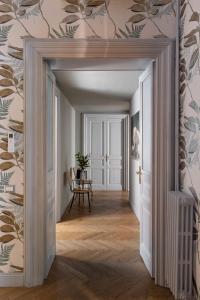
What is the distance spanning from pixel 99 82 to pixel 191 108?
302 centimetres

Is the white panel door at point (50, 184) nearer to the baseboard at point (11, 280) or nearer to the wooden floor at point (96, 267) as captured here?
the wooden floor at point (96, 267)

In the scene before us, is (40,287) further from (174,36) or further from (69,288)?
(174,36)

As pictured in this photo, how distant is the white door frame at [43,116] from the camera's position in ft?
8.38

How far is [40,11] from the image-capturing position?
2586mm

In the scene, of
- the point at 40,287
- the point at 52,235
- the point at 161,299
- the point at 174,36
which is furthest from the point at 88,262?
the point at 174,36

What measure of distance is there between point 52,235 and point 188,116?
203cm

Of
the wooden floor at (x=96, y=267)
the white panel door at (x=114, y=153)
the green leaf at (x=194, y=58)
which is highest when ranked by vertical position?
the green leaf at (x=194, y=58)

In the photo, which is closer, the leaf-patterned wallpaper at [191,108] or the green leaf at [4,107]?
the leaf-patterned wallpaper at [191,108]

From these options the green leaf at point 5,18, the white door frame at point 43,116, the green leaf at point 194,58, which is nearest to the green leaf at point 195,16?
the green leaf at point 194,58

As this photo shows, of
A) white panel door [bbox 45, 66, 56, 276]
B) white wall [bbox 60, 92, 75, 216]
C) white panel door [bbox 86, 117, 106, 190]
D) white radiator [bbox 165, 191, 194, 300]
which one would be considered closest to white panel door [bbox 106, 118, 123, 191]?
white panel door [bbox 86, 117, 106, 190]

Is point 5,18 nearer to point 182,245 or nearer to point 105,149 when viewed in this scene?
point 182,245

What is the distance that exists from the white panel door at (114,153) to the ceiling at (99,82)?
40.2 inches

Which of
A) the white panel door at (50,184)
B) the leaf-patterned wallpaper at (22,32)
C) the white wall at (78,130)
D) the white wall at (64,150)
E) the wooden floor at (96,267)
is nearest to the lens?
the wooden floor at (96,267)

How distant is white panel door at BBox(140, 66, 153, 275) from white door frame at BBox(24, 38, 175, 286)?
0.65 ft
